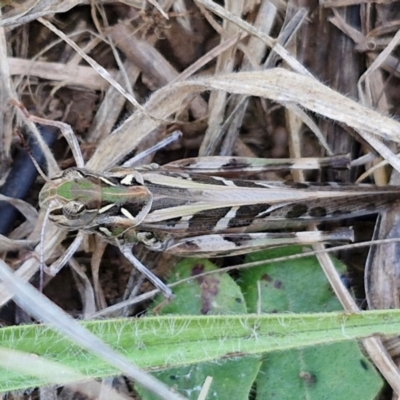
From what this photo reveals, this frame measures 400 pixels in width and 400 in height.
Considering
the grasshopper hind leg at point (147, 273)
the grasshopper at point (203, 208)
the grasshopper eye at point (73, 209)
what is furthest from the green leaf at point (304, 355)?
the grasshopper eye at point (73, 209)

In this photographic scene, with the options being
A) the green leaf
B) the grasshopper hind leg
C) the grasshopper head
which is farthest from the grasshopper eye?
the green leaf

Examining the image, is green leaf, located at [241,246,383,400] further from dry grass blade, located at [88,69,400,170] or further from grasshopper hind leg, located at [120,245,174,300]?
dry grass blade, located at [88,69,400,170]


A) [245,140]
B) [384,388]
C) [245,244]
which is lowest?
[384,388]

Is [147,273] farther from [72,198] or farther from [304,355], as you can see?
[304,355]

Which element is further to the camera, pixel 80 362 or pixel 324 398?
pixel 324 398

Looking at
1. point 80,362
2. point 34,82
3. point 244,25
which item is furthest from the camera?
point 34,82

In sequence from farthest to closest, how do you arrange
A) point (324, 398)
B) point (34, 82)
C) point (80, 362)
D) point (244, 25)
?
point (34, 82) < point (244, 25) < point (324, 398) < point (80, 362)

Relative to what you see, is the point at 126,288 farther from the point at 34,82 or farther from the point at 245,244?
the point at 34,82

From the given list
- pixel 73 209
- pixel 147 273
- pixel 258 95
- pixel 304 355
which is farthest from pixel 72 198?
pixel 304 355

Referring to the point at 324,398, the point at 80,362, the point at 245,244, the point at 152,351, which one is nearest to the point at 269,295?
the point at 245,244

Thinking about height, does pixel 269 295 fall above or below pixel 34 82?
below
